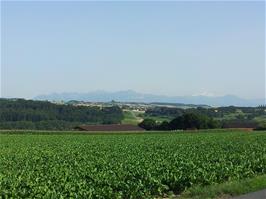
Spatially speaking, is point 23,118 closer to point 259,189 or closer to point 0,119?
point 0,119

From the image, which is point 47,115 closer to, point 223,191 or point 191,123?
point 191,123

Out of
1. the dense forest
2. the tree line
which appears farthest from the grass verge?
the tree line

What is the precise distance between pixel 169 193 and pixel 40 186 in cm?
392

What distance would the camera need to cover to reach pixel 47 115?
113688 millimetres

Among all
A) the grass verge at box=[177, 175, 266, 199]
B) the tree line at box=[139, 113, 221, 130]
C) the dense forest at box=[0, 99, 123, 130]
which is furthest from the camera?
the dense forest at box=[0, 99, 123, 130]

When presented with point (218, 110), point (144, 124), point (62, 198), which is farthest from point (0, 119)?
point (62, 198)

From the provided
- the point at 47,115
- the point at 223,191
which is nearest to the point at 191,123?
the point at 47,115

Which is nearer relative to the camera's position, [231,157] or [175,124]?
[231,157]

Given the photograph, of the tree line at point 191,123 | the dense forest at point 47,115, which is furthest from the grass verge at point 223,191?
the tree line at point 191,123

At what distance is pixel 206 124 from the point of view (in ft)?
297

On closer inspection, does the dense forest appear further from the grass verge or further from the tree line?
the grass verge

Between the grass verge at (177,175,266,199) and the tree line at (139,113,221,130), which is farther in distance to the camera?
the tree line at (139,113,221,130)

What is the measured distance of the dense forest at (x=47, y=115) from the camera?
94.6 meters

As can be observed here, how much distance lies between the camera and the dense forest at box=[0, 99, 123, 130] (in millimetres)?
94562
